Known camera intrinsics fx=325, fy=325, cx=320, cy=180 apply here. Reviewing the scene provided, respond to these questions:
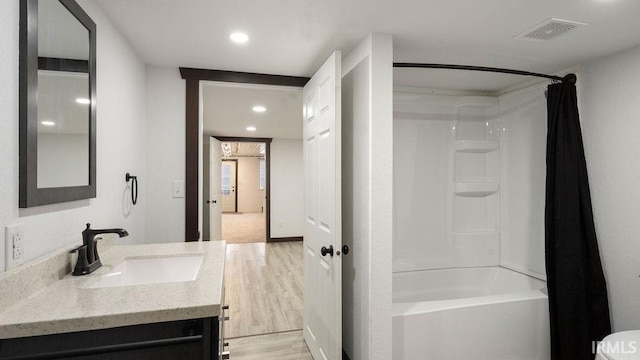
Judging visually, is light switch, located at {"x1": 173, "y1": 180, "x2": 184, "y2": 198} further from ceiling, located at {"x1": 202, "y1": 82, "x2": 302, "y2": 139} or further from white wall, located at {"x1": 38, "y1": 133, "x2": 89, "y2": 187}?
white wall, located at {"x1": 38, "y1": 133, "x2": 89, "y2": 187}

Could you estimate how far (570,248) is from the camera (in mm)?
2195

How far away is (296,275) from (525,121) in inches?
126

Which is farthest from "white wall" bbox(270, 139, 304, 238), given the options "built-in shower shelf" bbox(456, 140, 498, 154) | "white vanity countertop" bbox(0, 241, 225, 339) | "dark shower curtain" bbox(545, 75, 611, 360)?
"white vanity countertop" bbox(0, 241, 225, 339)

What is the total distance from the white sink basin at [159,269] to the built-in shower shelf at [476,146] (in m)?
2.49

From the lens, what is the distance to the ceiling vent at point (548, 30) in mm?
1695

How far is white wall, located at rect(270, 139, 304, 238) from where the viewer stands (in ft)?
22.0

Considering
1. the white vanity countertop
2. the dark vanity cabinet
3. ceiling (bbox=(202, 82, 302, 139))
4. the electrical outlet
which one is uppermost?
ceiling (bbox=(202, 82, 302, 139))

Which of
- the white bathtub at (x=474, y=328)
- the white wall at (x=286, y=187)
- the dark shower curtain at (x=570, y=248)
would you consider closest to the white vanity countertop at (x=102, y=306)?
the white bathtub at (x=474, y=328)

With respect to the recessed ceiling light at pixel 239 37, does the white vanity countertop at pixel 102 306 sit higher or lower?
lower

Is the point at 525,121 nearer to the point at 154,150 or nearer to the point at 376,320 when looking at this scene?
the point at 376,320

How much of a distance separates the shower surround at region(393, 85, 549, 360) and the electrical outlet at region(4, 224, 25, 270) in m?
2.52

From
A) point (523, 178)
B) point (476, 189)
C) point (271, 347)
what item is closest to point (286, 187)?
point (476, 189)

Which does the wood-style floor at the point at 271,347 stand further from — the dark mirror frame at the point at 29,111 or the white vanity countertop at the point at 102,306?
the dark mirror frame at the point at 29,111

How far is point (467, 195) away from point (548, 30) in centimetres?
162
